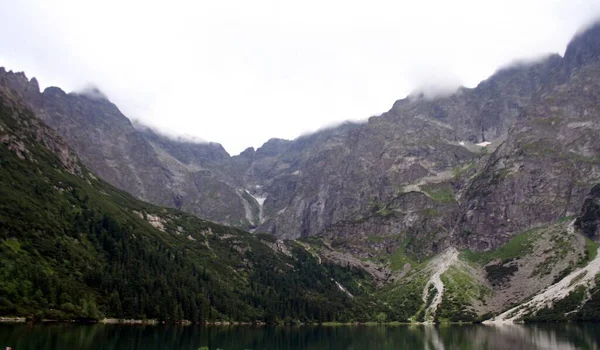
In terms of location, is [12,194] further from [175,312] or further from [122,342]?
[122,342]

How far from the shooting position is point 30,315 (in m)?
135

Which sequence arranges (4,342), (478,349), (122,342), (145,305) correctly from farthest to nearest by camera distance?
(145,305)
(478,349)
(122,342)
(4,342)

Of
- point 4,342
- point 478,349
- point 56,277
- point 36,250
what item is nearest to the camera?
point 4,342

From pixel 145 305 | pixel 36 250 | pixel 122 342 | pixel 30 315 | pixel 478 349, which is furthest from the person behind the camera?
pixel 145 305

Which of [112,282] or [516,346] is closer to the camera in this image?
[516,346]

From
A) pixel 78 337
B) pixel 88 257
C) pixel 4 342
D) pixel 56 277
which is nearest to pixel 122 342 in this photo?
pixel 78 337

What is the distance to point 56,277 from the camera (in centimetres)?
15950

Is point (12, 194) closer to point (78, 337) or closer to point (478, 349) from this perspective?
point (78, 337)

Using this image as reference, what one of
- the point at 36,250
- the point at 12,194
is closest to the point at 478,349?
the point at 36,250

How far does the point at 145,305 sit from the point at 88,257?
101 ft

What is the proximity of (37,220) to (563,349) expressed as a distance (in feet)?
588

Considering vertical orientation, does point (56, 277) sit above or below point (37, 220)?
below

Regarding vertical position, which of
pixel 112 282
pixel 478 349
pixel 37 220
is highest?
pixel 37 220

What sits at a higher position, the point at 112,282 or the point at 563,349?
the point at 112,282
